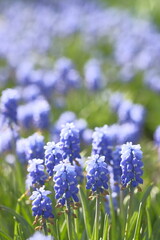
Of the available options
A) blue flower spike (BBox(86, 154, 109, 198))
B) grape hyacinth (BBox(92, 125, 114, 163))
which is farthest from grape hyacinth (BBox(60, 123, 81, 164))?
grape hyacinth (BBox(92, 125, 114, 163))

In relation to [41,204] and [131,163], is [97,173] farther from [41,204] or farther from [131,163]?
[41,204]

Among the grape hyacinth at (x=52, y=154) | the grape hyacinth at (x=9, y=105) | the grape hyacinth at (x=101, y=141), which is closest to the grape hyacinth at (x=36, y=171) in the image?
the grape hyacinth at (x=52, y=154)

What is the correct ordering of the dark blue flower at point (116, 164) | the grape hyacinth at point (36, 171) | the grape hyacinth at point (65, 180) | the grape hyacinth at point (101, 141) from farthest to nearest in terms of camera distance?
the dark blue flower at point (116, 164)
the grape hyacinth at point (101, 141)
the grape hyacinth at point (36, 171)
the grape hyacinth at point (65, 180)

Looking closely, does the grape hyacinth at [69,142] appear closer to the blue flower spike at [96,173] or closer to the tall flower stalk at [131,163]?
the blue flower spike at [96,173]

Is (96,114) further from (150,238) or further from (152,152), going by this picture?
(150,238)

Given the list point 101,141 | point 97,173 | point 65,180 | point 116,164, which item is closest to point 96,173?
point 97,173

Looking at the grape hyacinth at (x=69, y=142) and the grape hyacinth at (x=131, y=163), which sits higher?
the grape hyacinth at (x=69, y=142)

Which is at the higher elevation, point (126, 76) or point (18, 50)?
point (18, 50)

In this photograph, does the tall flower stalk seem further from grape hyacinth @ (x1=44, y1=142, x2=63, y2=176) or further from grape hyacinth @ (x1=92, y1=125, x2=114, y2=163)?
grape hyacinth @ (x1=92, y1=125, x2=114, y2=163)

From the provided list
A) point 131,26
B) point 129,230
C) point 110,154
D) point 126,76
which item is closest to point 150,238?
point 129,230
